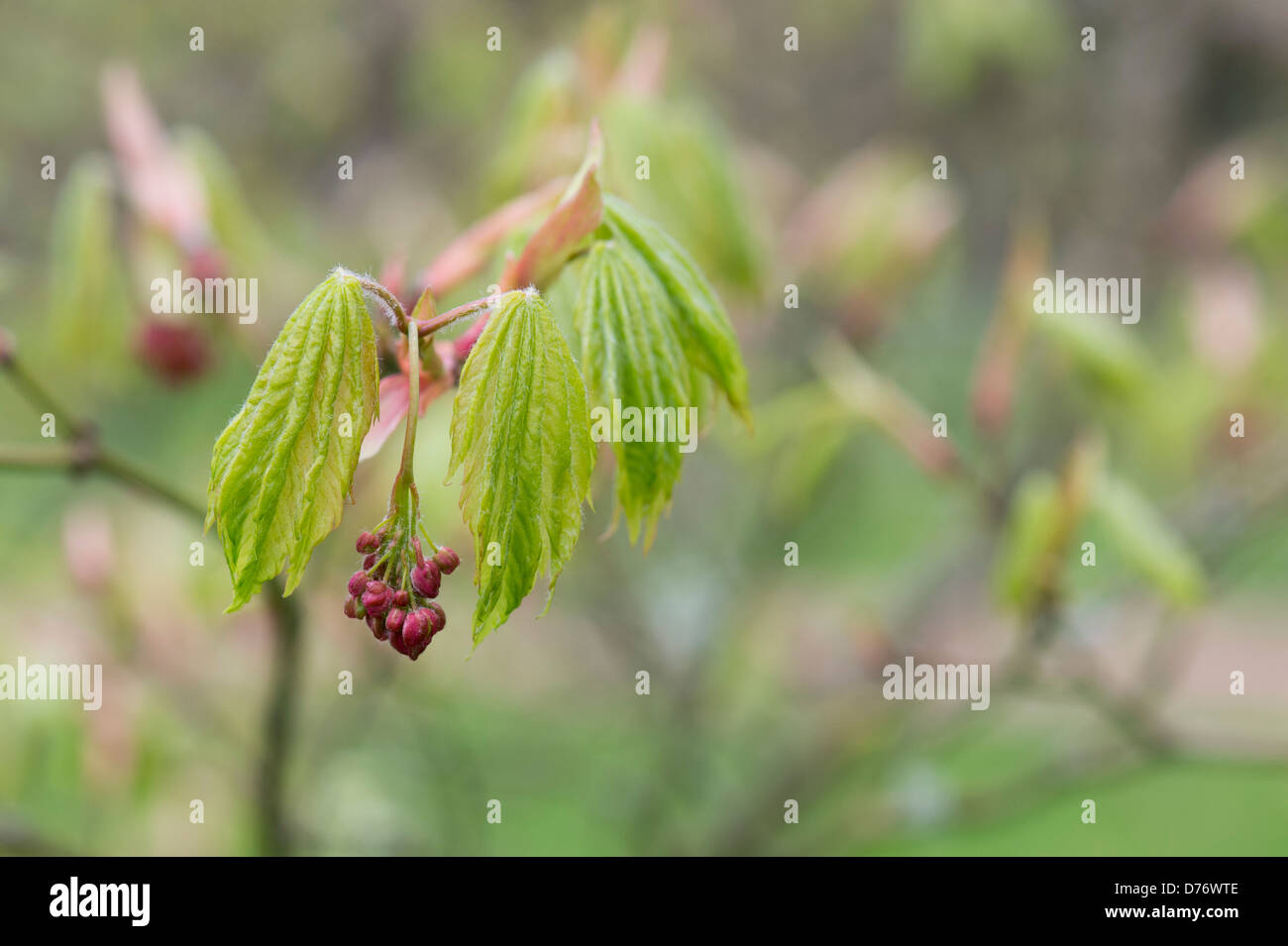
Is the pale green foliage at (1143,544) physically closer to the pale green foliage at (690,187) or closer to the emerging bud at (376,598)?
the pale green foliage at (690,187)

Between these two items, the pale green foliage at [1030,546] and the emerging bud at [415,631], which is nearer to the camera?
the emerging bud at [415,631]

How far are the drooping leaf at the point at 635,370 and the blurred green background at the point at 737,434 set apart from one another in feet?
0.38

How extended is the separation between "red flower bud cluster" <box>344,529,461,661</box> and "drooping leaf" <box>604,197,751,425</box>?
0.27m

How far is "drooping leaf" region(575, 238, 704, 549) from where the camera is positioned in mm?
831

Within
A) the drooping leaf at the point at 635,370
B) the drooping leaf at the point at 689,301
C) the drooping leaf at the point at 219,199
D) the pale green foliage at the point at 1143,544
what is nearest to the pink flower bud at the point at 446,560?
the drooping leaf at the point at 635,370

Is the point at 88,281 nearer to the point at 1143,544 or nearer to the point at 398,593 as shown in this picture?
the point at 398,593

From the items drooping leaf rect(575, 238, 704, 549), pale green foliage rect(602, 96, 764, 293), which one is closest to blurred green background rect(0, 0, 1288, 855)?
pale green foliage rect(602, 96, 764, 293)

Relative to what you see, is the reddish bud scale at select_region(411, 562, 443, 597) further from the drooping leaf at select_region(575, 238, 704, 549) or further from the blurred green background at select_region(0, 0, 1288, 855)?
the blurred green background at select_region(0, 0, 1288, 855)

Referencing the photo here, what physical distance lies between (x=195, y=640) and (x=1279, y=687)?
230 inches

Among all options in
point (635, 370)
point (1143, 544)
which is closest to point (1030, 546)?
point (1143, 544)

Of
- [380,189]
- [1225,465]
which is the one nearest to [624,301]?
[1225,465]

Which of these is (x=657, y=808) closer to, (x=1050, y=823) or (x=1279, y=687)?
(x=1050, y=823)

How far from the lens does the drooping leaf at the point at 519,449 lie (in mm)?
742
